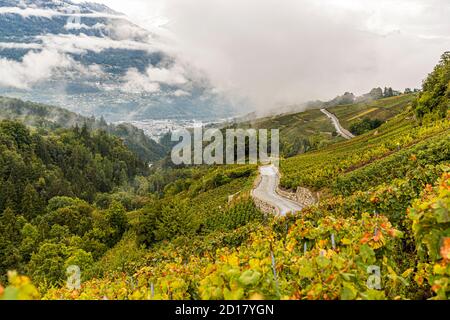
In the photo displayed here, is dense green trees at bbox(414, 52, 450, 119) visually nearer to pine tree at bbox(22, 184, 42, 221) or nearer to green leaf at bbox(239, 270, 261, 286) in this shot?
green leaf at bbox(239, 270, 261, 286)

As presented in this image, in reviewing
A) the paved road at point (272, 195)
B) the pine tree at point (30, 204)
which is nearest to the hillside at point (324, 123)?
the paved road at point (272, 195)

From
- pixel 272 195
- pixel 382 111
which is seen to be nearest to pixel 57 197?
pixel 272 195

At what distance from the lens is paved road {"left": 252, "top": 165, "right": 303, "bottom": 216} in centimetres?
3465

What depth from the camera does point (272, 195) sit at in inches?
1651

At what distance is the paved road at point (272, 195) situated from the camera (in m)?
34.6

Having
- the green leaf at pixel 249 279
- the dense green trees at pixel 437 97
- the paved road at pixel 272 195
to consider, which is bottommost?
the green leaf at pixel 249 279

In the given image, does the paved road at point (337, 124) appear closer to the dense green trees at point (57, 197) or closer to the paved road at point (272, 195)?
the paved road at point (272, 195)

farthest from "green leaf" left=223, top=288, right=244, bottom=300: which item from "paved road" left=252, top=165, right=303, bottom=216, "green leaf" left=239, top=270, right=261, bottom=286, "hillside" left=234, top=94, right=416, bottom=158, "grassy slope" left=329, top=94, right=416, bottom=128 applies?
"grassy slope" left=329, top=94, right=416, bottom=128

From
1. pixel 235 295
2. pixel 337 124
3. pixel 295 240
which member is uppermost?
pixel 337 124

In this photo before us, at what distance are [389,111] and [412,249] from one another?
13684 centimetres

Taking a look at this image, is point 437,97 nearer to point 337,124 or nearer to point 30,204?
point 30,204

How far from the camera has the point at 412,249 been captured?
34.9 feet

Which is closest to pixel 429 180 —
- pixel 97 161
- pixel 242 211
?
pixel 242 211
